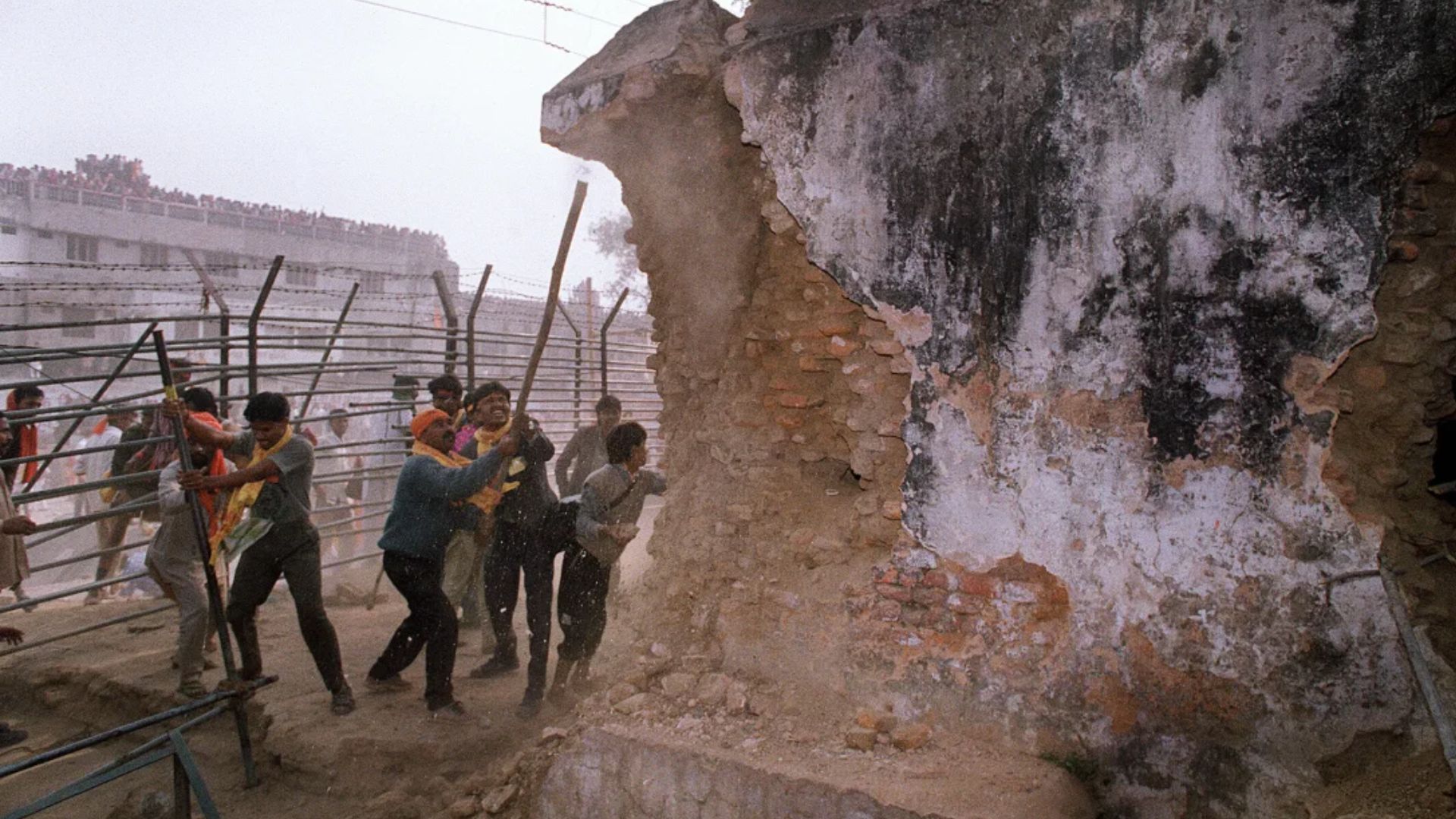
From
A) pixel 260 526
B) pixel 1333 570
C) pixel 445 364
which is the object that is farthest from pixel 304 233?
pixel 1333 570

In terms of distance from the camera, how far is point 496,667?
551 centimetres

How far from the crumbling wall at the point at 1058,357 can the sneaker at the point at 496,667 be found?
1.65 m

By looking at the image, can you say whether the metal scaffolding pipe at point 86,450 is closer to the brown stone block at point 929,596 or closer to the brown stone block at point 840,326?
the brown stone block at point 840,326

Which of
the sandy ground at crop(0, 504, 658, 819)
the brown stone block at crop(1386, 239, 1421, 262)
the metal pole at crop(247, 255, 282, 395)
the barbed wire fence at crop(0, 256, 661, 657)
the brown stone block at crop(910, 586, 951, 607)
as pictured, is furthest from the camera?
the metal pole at crop(247, 255, 282, 395)

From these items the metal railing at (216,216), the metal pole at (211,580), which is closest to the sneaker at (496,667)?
the metal pole at (211,580)

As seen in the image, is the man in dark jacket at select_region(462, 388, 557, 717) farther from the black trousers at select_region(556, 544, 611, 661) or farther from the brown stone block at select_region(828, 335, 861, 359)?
the brown stone block at select_region(828, 335, 861, 359)

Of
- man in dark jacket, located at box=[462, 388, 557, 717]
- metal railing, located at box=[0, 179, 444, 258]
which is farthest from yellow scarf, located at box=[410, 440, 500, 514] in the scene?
metal railing, located at box=[0, 179, 444, 258]

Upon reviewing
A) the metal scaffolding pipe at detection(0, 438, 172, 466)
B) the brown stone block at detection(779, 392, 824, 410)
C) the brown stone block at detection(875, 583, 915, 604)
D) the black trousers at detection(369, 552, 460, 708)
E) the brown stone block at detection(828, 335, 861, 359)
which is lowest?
the black trousers at detection(369, 552, 460, 708)

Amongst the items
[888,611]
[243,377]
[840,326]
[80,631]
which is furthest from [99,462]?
[888,611]

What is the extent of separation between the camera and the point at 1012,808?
9.91 ft

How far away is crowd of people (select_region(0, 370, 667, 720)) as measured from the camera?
4797 millimetres

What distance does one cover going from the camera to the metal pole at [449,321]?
7840 millimetres

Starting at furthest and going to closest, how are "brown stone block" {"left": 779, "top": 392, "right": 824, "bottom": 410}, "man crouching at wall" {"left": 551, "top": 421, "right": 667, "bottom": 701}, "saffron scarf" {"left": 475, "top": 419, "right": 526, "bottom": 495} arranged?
"saffron scarf" {"left": 475, "top": 419, "right": 526, "bottom": 495} → "man crouching at wall" {"left": 551, "top": 421, "right": 667, "bottom": 701} → "brown stone block" {"left": 779, "top": 392, "right": 824, "bottom": 410}

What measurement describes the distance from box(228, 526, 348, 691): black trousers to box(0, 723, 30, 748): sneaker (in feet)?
4.71
